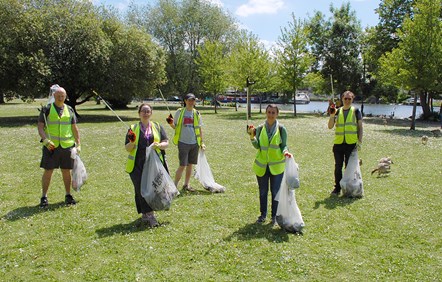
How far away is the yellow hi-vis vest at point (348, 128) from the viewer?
8219 mm

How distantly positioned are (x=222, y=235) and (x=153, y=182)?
1.50 meters

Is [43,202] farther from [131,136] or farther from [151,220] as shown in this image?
[131,136]

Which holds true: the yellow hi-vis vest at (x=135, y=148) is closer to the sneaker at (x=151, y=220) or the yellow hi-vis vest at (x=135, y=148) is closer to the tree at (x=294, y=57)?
the sneaker at (x=151, y=220)

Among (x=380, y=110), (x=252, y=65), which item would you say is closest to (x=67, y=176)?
(x=252, y=65)

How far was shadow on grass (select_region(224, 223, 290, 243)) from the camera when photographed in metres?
5.93

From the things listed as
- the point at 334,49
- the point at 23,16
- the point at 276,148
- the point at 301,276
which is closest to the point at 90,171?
the point at 276,148

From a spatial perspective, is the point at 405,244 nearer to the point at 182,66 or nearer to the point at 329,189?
the point at 329,189

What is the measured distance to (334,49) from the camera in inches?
1833

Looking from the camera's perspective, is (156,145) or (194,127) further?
(194,127)

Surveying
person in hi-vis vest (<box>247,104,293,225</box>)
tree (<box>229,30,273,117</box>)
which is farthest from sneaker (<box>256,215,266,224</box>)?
tree (<box>229,30,273,117</box>)

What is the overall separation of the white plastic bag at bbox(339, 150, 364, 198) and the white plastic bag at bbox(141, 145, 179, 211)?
14.3ft

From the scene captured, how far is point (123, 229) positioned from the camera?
633 centimetres

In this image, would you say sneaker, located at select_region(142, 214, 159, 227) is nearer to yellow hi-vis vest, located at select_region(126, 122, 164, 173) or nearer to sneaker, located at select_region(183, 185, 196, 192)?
yellow hi-vis vest, located at select_region(126, 122, 164, 173)

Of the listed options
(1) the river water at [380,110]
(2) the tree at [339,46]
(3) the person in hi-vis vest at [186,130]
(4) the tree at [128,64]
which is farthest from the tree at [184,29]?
(3) the person in hi-vis vest at [186,130]
